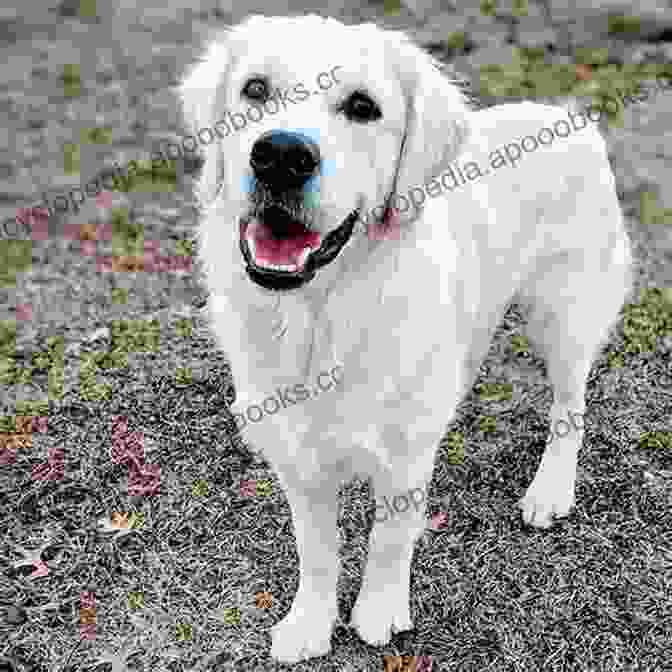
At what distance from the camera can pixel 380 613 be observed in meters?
3.10

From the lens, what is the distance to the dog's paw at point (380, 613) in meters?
3.09

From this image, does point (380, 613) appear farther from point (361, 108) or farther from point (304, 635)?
point (361, 108)

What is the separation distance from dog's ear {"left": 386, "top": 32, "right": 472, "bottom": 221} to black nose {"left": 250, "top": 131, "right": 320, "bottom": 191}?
35cm

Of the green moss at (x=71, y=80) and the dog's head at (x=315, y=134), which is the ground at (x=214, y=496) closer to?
the dog's head at (x=315, y=134)

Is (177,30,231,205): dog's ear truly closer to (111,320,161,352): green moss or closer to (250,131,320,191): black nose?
(250,131,320,191): black nose

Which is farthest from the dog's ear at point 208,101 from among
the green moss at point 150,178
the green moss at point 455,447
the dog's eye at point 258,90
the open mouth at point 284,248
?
the green moss at point 150,178

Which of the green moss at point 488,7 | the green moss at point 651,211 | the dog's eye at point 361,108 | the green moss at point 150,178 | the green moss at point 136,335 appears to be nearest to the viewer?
the dog's eye at point 361,108

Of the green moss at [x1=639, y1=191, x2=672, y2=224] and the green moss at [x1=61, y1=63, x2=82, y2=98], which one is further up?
the green moss at [x1=639, y1=191, x2=672, y2=224]

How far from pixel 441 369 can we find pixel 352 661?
1.15 meters

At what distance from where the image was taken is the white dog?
2287 millimetres

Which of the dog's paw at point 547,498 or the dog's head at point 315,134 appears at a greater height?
the dog's head at point 315,134

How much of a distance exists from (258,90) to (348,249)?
48 cm

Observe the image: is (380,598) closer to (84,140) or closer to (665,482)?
(665,482)

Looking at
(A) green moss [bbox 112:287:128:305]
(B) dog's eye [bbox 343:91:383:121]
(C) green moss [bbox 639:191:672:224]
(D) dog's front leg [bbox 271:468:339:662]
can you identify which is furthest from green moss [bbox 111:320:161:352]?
(C) green moss [bbox 639:191:672:224]
